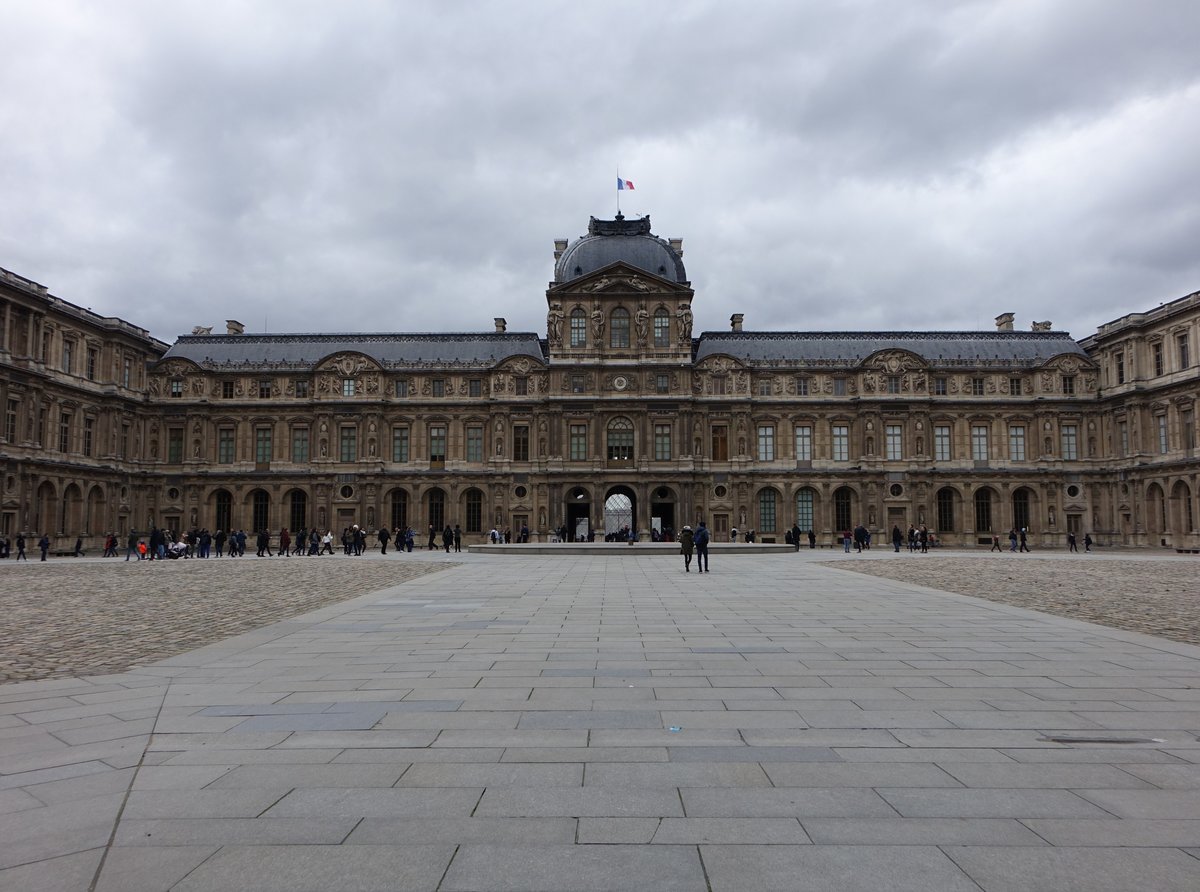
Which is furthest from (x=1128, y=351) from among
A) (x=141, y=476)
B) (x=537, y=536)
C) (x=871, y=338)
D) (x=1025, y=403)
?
(x=141, y=476)

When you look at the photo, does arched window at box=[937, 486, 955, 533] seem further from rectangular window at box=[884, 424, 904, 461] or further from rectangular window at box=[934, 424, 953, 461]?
rectangular window at box=[884, 424, 904, 461]

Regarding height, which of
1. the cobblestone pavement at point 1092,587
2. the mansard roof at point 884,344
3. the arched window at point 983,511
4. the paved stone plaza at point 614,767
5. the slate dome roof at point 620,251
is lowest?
the cobblestone pavement at point 1092,587

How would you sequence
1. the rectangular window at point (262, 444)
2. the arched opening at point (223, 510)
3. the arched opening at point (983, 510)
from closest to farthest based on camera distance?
the arched opening at point (983, 510) < the arched opening at point (223, 510) < the rectangular window at point (262, 444)

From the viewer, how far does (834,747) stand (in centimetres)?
662

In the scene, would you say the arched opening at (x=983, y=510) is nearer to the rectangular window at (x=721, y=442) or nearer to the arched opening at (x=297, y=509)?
the rectangular window at (x=721, y=442)

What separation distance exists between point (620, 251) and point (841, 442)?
67.1 ft

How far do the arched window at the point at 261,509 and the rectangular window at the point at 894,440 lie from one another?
43.2 meters

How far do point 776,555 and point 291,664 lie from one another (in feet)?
111

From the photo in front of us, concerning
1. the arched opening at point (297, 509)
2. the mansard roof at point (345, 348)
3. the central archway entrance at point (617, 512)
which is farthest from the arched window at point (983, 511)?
the arched opening at point (297, 509)

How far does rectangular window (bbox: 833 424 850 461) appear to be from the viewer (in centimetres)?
5966

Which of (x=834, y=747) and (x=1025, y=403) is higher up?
(x=1025, y=403)

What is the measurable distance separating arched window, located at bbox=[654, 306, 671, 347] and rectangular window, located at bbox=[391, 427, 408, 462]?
18.7 meters

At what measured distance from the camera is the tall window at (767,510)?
5881 cm

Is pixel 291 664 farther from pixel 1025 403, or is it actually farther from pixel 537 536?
pixel 1025 403
